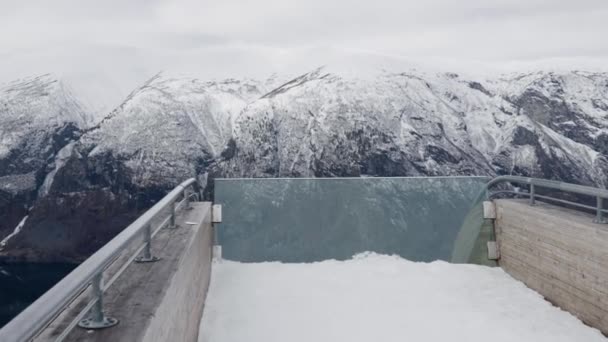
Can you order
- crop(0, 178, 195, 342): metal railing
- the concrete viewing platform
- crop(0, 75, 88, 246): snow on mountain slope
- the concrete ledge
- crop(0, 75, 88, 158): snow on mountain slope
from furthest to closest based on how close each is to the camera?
crop(0, 75, 88, 158): snow on mountain slope, crop(0, 75, 88, 246): snow on mountain slope, the concrete viewing platform, the concrete ledge, crop(0, 178, 195, 342): metal railing

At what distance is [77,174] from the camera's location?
14350 cm

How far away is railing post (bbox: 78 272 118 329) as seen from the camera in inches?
104

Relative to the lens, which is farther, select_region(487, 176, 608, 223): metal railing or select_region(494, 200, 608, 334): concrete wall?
select_region(487, 176, 608, 223): metal railing

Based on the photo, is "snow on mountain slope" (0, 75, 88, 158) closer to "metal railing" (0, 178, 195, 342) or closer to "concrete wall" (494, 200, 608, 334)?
"concrete wall" (494, 200, 608, 334)

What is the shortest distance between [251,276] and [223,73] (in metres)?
155

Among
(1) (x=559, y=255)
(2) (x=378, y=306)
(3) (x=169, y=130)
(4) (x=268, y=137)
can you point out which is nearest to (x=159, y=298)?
(2) (x=378, y=306)

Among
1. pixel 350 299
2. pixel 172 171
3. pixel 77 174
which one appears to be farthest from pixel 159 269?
pixel 77 174

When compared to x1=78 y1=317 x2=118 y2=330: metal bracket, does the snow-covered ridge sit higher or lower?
lower

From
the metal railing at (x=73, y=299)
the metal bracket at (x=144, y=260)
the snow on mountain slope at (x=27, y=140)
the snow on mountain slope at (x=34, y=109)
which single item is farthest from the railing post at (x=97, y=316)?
the snow on mountain slope at (x=34, y=109)

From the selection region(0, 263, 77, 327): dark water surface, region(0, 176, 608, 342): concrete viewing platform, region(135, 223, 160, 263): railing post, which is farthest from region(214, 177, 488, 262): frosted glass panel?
region(0, 263, 77, 327): dark water surface

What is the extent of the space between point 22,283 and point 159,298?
389ft

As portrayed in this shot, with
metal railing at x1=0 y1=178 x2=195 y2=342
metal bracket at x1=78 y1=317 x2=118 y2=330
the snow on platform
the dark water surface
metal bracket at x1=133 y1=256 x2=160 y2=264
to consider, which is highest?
metal railing at x1=0 y1=178 x2=195 y2=342

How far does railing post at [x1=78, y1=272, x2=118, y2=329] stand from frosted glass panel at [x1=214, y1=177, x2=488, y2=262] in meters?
5.72

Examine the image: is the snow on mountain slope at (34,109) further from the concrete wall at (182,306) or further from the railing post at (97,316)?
the railing post at (97,316)
